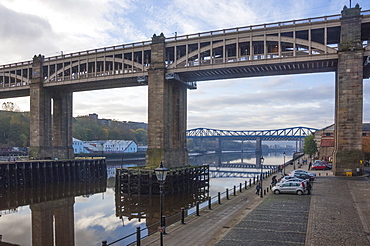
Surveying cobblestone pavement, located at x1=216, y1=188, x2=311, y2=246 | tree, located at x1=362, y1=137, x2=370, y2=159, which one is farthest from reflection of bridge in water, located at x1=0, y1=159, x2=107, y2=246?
tree, located at x1=362, y1=137, x2=370, y2=159

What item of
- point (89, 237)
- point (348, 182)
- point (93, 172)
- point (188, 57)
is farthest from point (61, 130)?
point (348, 182)

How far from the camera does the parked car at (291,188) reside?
30.5 meters

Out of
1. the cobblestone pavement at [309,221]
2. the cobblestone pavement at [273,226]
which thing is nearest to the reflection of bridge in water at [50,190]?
the cobblestone pavement at [273,226]

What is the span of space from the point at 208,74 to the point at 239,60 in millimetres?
6564

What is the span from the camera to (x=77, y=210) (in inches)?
1393

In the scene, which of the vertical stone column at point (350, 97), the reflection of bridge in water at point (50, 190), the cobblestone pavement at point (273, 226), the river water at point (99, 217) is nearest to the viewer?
the cobblestone pavement at point (273, 226)

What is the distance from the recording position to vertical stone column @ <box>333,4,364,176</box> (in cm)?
4066

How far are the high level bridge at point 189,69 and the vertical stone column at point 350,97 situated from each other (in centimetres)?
11

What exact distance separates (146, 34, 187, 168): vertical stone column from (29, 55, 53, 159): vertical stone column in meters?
27.3

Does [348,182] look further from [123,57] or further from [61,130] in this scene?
[61,130]

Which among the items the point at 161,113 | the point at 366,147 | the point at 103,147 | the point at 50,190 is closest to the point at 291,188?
the point at 161,113

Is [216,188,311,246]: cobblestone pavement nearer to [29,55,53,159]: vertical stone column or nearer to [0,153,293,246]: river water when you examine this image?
[0,153,293,246]: river water

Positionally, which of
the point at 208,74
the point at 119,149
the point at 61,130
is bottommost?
the point at 119,149

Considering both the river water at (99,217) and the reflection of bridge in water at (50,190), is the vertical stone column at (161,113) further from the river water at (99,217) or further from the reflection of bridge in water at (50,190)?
the reflection of bridge in water at (50,190)
